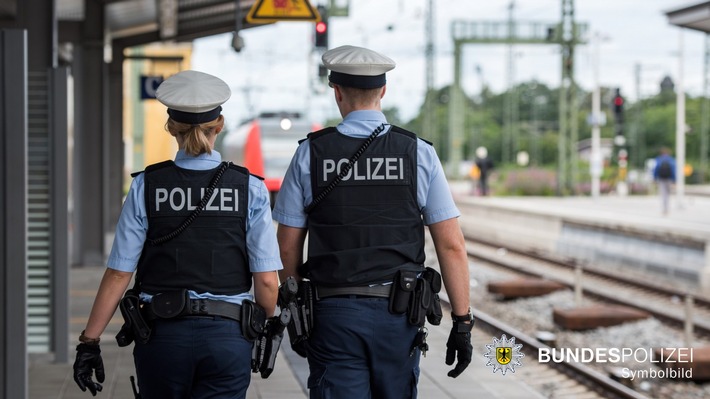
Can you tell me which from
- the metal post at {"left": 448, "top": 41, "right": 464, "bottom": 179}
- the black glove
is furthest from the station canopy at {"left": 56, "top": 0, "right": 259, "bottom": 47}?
the metal post at {"left": 448, "top": 41, "right": 464, "bottom": 179}

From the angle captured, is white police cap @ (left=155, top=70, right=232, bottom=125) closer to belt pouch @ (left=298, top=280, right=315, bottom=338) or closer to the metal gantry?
belt pouch @ (left=298, top=280, right=315, bottom=338)

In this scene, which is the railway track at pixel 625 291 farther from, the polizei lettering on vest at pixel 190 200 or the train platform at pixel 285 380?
the polizei lettering on vest at pixel 190 200

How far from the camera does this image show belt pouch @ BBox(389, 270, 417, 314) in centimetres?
409

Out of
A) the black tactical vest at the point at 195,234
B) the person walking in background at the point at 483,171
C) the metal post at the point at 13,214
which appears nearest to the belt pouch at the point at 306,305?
the black tactical vest at the point at 195,234

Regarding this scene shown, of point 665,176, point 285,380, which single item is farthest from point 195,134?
point 665,176

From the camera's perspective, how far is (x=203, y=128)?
13.5 ft

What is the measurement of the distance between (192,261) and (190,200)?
8.7 inches

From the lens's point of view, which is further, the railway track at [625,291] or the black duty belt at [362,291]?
the railway track at [625,291]

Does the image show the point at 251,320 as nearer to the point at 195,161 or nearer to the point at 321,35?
the point at 195,161

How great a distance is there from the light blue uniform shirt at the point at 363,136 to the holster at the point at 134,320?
621mm

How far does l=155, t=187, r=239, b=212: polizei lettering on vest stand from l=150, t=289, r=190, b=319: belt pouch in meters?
0.31

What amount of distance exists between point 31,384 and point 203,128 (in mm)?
4923

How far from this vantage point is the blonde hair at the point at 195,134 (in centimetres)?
407

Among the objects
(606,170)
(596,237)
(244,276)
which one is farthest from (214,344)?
(606,170)
